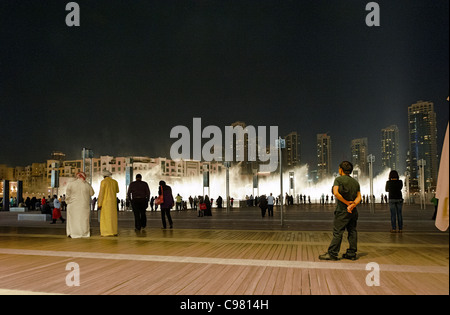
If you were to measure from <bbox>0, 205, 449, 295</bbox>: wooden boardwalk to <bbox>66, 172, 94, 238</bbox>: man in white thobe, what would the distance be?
1359 millimetres

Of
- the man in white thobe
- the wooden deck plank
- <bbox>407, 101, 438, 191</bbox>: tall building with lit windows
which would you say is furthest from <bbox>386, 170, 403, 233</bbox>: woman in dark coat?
<bbox>407, 101, 438, 191</bbox>: tall building with lit windows

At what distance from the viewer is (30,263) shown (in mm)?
5957

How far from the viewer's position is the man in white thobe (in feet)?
32.4

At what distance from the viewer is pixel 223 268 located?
211 inches

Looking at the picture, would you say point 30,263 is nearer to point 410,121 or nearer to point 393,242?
point 393,242

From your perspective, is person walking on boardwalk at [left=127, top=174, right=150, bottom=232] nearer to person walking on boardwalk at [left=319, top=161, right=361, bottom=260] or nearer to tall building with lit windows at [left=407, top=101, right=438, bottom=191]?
person walking on boardwalk at [left=319, top=161, right=361, bottom=260]

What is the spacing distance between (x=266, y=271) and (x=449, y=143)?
10.1 feet

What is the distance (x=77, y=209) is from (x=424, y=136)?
684ft

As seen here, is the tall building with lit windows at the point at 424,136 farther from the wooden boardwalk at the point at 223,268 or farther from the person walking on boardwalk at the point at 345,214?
the person walking on boardwalk at the point at 345,214

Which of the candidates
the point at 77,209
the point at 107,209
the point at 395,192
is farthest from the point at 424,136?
the point at 77,209

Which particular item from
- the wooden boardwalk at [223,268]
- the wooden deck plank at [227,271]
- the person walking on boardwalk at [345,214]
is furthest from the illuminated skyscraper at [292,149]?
the person walking on boardwalk at [345,214]

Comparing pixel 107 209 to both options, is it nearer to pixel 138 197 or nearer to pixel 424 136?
pixel 138 197

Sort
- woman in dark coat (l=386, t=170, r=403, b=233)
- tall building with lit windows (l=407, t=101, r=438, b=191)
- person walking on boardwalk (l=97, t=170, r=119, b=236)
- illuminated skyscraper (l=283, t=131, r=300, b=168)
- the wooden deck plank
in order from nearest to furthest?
the wooden deck plank, woman in dark coat (l=386, t=170, r=403, b=233), person walking on boardwalk (l=97, t=170, r=119, b=236), illuminated skyscraper (l=283, t=131, r=300, b=168), tall building with lit windows (l=407, t=101, r=438, b=191)
